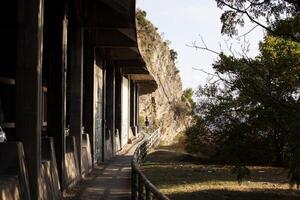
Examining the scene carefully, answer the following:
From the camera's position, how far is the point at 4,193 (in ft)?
28.5

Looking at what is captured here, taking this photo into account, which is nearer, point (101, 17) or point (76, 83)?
point (101, 17)

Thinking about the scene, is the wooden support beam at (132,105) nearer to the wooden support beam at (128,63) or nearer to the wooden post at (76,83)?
the wooden support beam at (128,63)

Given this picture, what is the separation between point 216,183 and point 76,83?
5.88 m

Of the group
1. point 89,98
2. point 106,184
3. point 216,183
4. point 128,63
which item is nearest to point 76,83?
point 106,184

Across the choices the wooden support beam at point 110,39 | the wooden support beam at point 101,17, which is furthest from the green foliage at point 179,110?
the wooden support beam at point 101,17

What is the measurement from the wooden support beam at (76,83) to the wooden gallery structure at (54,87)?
3cm

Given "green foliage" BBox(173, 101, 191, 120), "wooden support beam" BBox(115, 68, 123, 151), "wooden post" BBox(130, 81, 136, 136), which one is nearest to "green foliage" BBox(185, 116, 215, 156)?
"wooden support beam" BBox(115, 68, 123, 151)

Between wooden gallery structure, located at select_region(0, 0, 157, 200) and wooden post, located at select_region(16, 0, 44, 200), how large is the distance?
0.02 m

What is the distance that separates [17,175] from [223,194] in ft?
29.9

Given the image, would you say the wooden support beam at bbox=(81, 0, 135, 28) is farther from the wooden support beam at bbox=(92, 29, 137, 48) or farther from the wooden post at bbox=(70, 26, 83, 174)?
the wooden support beam at bbox=(92, 29, 137, 48)

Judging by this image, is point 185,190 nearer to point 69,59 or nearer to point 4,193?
point 69,59

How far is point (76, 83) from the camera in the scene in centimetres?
2058

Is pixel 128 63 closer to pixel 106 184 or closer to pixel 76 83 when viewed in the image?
pixel 76 83

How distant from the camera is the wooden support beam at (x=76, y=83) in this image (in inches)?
799
